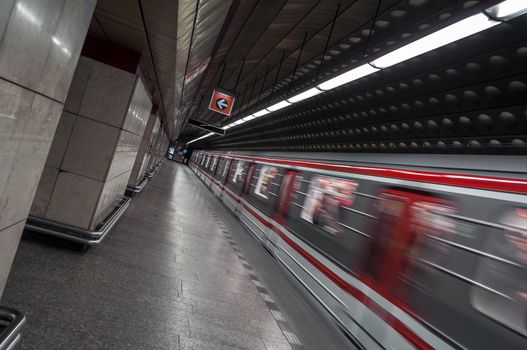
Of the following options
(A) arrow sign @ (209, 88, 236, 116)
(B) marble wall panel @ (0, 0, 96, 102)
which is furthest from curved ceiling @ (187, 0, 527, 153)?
(B) marble wall panel @ (0, 0, 96, 102)

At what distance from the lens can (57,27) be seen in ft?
6.77

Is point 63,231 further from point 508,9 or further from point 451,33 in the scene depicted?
point 508,9

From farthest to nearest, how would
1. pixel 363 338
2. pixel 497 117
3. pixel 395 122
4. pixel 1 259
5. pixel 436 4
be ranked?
pixel 395 122 < pixel 497 117 < pixel 436 4 < pixel 363 338 < pixel 1 259

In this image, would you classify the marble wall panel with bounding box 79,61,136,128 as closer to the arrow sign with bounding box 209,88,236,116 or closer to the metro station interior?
the metro station interior

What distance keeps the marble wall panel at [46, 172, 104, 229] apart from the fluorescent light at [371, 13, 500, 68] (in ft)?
12.6

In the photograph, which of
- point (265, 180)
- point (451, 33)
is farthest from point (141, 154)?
point (451, 33)

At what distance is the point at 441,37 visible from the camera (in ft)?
10.5

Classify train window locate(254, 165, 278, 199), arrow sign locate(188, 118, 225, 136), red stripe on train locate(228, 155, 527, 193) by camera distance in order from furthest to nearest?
arrow sign locate(188, 118, 225, 136)
train window locate(254, 165, 278, 199)
red stripe on train locate(228, 155, 527, 193)

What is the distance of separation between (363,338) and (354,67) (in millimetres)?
3073

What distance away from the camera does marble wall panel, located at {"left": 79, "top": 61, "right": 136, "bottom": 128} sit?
5137mm

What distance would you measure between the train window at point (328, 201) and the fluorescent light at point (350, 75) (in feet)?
4.76

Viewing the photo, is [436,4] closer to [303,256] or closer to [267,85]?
[303,256]

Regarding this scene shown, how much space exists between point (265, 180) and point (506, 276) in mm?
7987

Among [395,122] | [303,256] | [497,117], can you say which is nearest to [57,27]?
[303,256]
